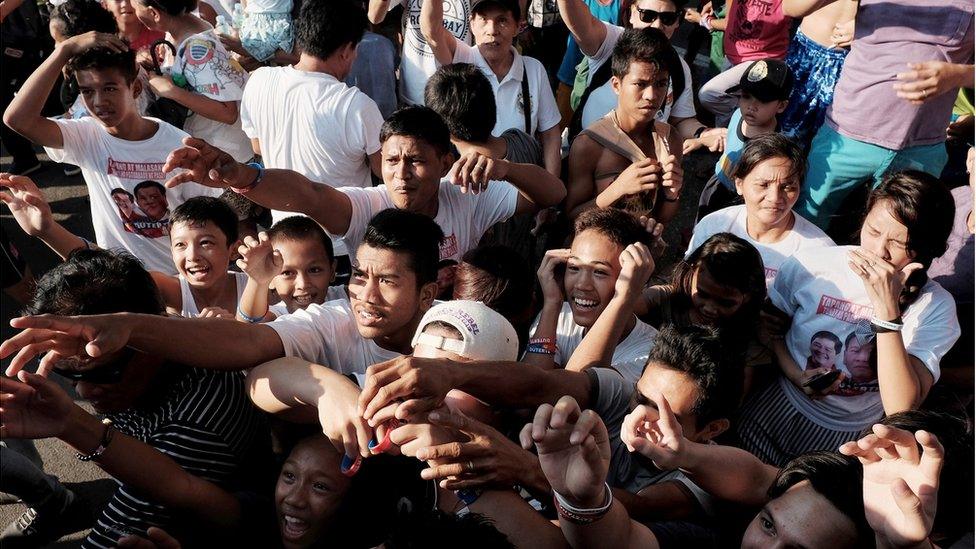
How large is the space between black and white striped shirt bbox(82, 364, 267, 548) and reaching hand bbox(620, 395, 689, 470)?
108cm

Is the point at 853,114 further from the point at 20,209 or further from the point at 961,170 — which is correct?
the point at 20,209

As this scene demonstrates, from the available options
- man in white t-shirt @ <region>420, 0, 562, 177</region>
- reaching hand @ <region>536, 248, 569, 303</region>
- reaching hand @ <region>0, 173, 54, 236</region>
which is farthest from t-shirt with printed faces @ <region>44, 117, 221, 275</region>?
reaching hand @ <region>536, 248, 569, 303</region>

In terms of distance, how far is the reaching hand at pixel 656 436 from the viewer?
2033 millimetres

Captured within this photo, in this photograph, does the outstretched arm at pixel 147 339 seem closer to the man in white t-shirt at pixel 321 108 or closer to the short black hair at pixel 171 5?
the man in white t-shirt at pixel 321 108

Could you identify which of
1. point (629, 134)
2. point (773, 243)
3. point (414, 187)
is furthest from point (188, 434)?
point (629, 134)

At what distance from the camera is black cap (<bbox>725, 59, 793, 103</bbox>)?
3.90 metres

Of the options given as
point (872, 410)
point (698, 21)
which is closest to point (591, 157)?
point (872, 410)

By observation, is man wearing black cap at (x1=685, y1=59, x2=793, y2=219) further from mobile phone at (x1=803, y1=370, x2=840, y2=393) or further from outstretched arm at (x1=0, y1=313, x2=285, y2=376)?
outstretched arm at (x1=0, y1=313, x2=285, y2=376)

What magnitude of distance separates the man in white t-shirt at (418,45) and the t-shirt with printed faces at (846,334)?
2.39m

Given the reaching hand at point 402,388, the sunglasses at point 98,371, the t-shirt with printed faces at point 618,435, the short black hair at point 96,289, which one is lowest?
the t-shirt with printed faces at point 618,435

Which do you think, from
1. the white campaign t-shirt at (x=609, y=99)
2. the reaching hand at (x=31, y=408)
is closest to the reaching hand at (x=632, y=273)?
the white campaign t-shirt at (x=609, y=99)

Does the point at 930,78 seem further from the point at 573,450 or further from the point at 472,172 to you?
the point at 573,450

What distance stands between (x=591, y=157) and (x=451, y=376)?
6.83 feet

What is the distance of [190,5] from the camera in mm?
4500
